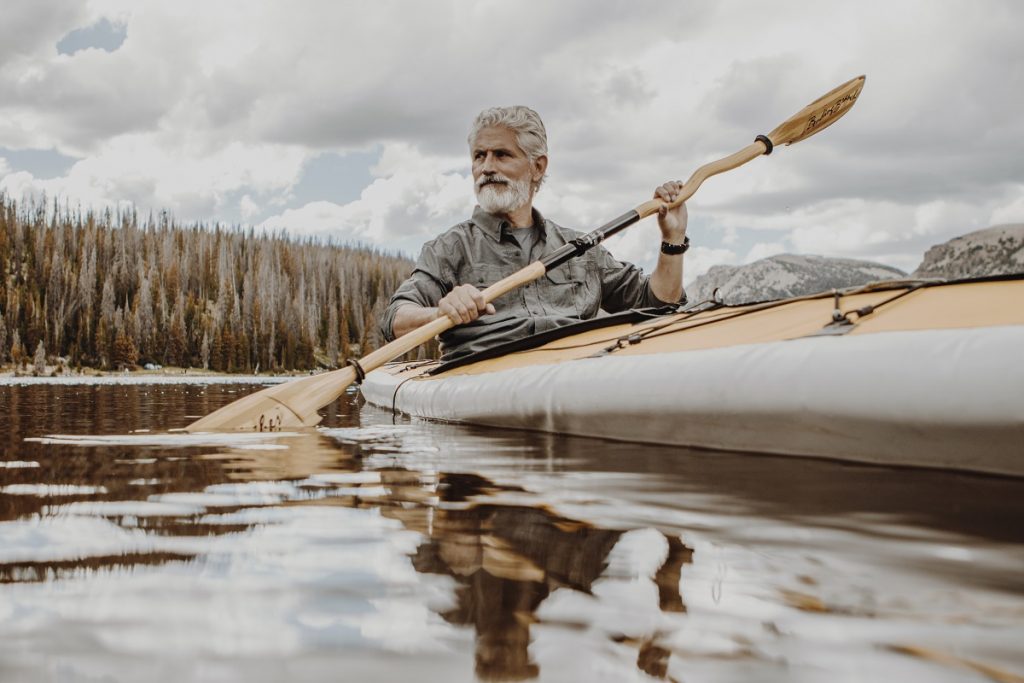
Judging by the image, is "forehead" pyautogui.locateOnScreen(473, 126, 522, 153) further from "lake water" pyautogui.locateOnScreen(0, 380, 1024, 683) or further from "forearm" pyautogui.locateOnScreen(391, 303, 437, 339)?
"lake water" pyautogui.locateOnScreen(0, 380, 1024, 683)

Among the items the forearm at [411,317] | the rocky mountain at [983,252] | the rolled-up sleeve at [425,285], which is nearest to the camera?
the forearm at [411,317]

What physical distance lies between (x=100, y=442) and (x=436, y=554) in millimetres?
2537

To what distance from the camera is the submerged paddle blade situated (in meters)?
3.83

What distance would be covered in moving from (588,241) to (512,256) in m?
0.56

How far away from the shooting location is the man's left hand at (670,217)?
500cm

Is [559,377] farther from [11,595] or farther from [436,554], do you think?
[11,595]

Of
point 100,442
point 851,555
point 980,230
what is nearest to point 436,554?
point 851,555

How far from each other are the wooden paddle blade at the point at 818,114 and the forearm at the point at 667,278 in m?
1.28

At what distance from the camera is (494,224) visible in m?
5.04

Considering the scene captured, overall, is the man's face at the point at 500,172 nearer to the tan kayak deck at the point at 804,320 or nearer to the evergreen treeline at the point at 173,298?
the tan kayak deck at the point at 804,320

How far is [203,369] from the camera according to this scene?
48.7 m

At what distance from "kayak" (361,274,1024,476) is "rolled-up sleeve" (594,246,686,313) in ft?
4.50

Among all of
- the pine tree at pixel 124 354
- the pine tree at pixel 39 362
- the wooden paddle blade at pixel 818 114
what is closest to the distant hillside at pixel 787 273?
the pine tree at pixel 124 354

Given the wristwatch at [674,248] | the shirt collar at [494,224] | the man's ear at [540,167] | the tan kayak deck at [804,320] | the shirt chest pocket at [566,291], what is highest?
the man's ear at [540,167]
